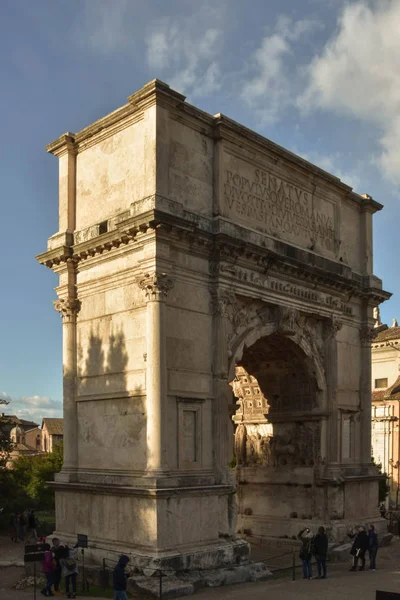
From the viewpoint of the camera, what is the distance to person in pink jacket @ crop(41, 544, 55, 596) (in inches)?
632

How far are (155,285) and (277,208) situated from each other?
631 centimetres

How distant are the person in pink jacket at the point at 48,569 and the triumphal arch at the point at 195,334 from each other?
5.82ft

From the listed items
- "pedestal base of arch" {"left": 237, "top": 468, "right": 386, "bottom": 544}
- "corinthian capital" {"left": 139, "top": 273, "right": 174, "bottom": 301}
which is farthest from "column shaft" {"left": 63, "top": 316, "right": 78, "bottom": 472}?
"pedestal base of arch" {"left": 237, "top": 468, "right": 386, "bottom": 544}

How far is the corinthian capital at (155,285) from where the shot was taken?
57.1 ft

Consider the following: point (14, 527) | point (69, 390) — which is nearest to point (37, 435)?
point (14, 527)

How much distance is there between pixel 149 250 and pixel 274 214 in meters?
5.63

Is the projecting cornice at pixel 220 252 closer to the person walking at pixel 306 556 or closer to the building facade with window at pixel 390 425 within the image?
the person walking at pixel 306 556

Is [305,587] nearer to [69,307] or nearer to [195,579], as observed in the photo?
[195,579]

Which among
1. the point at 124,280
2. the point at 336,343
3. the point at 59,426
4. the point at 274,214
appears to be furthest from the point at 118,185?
the point at 59,426

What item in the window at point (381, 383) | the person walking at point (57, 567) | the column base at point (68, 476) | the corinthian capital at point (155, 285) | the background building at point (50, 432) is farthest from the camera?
the background building at point (50, 432)

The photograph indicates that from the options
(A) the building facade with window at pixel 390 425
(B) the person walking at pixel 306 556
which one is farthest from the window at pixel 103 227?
(A) the building facade with window at pixel 390 425

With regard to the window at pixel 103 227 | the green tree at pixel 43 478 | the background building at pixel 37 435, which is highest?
the window at pixel 103 227

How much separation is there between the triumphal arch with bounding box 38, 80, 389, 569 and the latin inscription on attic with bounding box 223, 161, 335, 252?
0.06 meters

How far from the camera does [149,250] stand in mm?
17719
